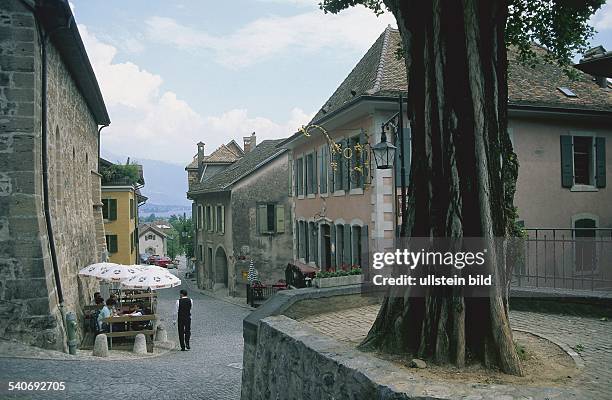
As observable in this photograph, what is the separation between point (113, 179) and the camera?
32625 mm

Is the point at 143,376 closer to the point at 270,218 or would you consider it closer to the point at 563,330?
the point at 563,330

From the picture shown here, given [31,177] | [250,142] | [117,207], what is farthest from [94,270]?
[250,142]

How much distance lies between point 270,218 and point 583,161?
51.3 feet

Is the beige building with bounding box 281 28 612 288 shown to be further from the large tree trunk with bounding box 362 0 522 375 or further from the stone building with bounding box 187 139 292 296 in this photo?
the stone building with bounding box 187 139 292 296

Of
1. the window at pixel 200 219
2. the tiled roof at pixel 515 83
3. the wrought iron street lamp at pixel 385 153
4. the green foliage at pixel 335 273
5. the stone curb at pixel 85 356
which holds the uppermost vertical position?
the tiled roof at pixel 515 83

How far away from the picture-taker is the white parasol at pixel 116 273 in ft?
48.5

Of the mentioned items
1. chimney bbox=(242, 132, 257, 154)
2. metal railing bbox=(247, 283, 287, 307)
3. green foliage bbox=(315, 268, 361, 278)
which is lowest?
metal railing bbox=(247, 283, 287, 307)

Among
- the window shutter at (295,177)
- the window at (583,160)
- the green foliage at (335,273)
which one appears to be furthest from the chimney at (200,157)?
the green foliage at (335,273)

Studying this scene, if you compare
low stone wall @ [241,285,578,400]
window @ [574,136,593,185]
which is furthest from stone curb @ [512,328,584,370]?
window @ [574,136,593,185]

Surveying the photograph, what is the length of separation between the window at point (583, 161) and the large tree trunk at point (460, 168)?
12.6 metres

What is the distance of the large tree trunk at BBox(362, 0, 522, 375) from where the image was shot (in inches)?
208

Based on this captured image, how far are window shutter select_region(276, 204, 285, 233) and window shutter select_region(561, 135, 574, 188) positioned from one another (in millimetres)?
14819

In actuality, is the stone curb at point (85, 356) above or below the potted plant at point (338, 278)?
below

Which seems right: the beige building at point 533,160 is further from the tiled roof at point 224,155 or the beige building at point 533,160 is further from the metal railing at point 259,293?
the tiled roof at point 224,155
